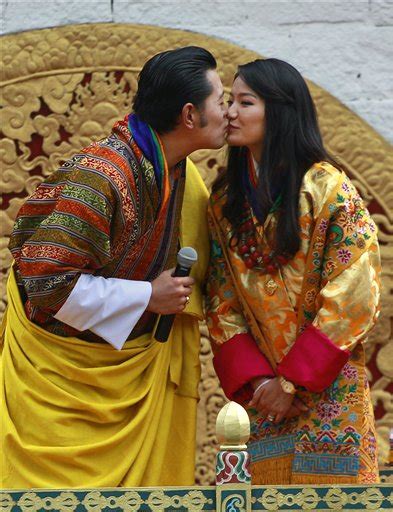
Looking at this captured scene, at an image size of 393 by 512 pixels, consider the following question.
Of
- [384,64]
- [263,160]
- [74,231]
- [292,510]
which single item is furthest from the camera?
[384,64]

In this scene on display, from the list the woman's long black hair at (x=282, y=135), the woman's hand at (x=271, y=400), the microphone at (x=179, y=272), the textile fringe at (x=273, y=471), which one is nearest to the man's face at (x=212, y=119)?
the woman's long black hair at (x=282, y=135)

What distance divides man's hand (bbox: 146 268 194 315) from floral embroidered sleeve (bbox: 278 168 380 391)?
1.18ft

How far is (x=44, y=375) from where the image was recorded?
4410mm

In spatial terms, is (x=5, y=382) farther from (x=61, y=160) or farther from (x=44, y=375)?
(x=61, y=160)

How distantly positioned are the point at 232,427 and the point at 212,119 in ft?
3.84

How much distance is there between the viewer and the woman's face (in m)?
4.61

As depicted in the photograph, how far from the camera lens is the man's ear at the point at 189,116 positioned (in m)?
4.54

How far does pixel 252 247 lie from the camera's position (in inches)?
181

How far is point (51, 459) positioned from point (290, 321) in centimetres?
83

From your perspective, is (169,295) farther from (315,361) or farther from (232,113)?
(232,113)

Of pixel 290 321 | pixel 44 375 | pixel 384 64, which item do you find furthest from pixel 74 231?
pixel 384 64

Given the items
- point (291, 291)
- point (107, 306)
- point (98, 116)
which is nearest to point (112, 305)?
point (107, 306)

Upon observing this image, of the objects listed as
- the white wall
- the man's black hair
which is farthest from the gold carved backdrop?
the man's black hair

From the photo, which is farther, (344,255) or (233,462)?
(344,255)
